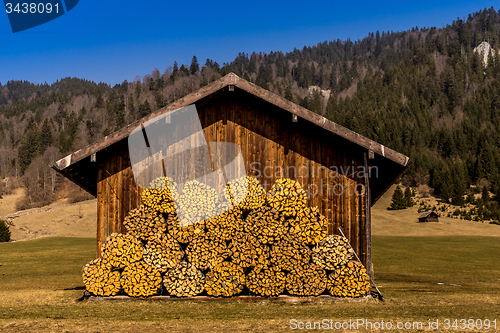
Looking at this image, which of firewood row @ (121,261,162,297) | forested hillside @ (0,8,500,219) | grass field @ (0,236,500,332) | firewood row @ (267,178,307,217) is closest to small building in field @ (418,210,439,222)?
forested hillside @ (0,8,500,219)

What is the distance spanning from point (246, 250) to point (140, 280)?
3.26 m

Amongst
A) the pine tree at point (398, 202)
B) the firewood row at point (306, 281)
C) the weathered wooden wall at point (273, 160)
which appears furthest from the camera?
the pine tree at point (398, 202)

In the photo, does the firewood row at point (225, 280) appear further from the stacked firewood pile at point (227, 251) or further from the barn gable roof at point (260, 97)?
the barn gable roof at point (260, 97)

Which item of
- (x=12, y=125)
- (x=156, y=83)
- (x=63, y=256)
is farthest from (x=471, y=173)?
(x=12, y=125)

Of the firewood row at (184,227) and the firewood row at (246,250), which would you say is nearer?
the firewood row at (246,250)

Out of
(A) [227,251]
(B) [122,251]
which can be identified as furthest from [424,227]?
(B) [122,251]

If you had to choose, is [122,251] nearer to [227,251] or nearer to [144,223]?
[144,223]

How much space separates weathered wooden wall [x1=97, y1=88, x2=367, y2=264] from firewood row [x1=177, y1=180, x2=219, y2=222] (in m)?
1.38

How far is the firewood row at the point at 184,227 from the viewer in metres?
13.0

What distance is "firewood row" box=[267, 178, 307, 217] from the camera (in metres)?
13.2

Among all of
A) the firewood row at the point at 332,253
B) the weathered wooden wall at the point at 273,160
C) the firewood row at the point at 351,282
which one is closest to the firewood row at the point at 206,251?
the weathered wooden wall at the point at 273,160

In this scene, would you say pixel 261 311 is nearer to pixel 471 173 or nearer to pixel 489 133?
pixel 471 173

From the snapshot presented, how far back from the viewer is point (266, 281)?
12.8m

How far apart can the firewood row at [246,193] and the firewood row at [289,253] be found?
1.39 meters
